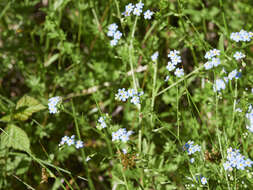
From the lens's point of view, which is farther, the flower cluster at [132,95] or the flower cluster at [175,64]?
the flower cluster at [175,64]

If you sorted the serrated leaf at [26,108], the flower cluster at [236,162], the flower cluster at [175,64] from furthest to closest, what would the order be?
the serrated leaf at [26,108], the flower cluster at [175,64], the flower cluster at [236,162]

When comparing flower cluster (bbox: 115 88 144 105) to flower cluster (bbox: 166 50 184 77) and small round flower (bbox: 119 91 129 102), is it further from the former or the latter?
flower cluster (bbox: 166 50 184 77)

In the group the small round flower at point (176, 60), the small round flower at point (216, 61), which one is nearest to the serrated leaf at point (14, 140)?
the small round flower at point (176, 60)

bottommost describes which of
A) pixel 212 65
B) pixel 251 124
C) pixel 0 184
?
pixel 0 184

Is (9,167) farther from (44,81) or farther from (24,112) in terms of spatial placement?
(44,81)

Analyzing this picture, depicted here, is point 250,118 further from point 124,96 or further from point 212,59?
point 124,96

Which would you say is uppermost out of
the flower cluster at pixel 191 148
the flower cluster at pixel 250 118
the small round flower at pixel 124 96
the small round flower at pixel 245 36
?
the small round flower at pixel 245 36

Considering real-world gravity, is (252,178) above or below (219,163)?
below

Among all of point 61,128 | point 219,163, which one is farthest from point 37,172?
point 219,163

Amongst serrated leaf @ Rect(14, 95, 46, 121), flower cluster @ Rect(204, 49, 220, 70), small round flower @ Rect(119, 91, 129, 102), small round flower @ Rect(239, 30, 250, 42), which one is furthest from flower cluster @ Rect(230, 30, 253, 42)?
serrated leaf @ Rect(14, 95, 46, 121)

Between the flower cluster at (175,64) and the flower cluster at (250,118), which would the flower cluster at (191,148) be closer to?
the flower cluster at (250,118)
